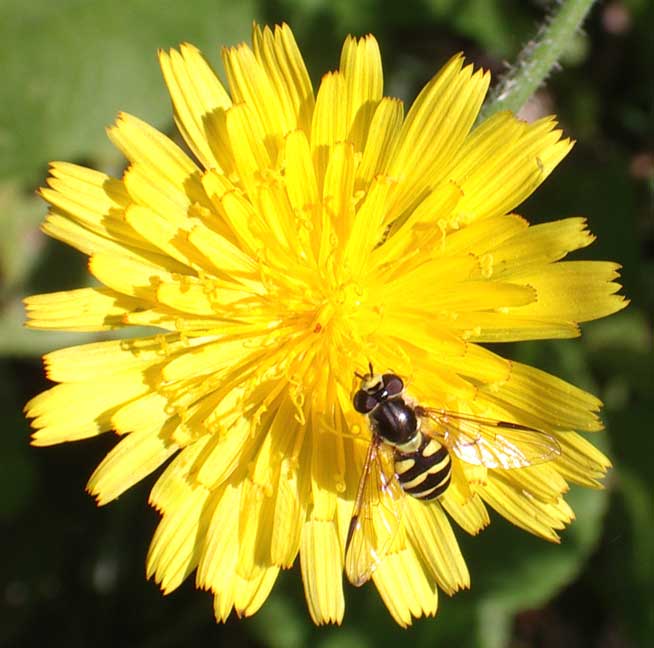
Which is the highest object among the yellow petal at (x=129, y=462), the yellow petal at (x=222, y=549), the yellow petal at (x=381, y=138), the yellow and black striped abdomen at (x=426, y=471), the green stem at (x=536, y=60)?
the yellow petal at (x=381, y=138)

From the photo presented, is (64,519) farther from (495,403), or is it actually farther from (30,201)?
(495,403)

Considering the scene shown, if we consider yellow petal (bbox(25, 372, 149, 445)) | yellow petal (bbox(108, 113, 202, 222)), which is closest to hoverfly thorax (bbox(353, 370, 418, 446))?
yellow petal (bbox(25, 372, 149, 445))

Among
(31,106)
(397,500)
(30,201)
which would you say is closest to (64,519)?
(30,201)

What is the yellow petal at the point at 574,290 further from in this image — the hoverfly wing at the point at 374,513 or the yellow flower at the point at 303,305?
the hoverfly wing at the point at 374,513

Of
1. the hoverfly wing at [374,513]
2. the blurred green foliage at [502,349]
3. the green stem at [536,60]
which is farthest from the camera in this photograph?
the blurred green foliage at [502,349]

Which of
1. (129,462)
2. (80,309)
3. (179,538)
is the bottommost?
(179,538)

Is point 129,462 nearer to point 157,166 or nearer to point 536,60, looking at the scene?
point 157,166

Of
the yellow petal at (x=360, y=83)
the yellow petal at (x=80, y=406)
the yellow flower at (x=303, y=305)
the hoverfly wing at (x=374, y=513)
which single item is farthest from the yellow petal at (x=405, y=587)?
the yellow petal at (x=360, y=83)

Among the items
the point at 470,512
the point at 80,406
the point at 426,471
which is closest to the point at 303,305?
the point at 426,471
